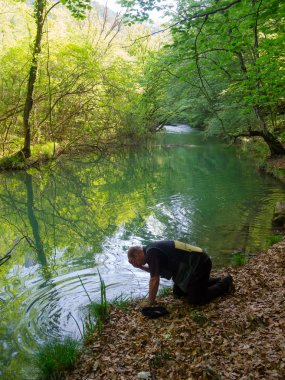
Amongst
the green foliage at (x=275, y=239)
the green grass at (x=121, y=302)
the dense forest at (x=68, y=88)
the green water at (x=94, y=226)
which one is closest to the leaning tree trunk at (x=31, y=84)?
the dense forest at (x=68, y=88)

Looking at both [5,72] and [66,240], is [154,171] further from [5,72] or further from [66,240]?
[66,240]

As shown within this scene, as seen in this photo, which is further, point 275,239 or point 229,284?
A: point 275,239

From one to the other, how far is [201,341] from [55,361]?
6.03 feet

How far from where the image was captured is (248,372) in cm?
344

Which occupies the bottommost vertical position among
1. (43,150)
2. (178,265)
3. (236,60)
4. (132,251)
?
(178,265)

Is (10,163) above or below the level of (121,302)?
above

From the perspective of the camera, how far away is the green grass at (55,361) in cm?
427

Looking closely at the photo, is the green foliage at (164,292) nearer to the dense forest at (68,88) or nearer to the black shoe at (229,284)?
the black shoe at (229,284)

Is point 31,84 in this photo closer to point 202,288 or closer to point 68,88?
point 68,88

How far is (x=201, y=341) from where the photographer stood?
4.26m

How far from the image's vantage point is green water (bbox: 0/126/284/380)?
238 inches

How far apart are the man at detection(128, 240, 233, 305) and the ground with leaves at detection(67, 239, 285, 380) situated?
248mm

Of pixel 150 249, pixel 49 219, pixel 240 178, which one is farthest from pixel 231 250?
pixel 240 178

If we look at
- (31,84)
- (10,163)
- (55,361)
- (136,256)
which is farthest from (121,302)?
(31,84)
